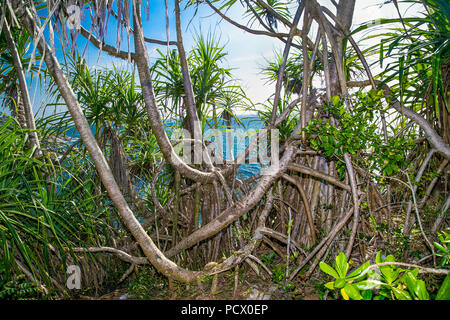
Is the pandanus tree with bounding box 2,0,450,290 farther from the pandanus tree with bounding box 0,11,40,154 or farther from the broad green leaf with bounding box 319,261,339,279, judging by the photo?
the broad green leaf with bounding box 319,261,339,279

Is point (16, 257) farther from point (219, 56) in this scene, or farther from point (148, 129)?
point (219, 56)

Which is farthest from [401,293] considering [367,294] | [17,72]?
[17,72]

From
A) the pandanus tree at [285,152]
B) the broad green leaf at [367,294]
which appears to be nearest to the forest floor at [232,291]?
the pandanus tree at [285,152]

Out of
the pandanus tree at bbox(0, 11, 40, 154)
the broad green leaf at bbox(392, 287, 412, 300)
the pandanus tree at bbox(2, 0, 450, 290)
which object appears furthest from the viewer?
the pandanus tree at bbox(0, 11, 40, 154)

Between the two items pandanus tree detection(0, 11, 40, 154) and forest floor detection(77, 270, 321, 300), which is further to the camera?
pandanus tree detection(0, 11, 40, 154)

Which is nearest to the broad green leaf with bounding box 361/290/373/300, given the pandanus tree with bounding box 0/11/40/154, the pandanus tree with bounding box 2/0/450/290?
the pandanus tree with bounding box 2/0/450/290

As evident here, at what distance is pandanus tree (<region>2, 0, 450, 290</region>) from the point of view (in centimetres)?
150

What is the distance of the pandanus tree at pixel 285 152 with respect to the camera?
1.50 m

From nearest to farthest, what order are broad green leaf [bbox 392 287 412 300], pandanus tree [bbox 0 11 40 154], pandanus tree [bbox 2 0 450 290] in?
broad green leaf [bbox 392 287 412 300]
pandanus tree [bbox 2 0 450 290]
pandanus tree [bbox 0 11 40 154]

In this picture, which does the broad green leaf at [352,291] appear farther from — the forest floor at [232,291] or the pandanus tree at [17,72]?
the pandanus tree at [17,72]

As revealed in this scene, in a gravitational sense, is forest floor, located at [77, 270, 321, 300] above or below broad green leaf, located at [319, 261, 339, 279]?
below

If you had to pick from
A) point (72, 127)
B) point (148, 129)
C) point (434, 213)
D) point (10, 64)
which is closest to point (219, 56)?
point (148, 129)

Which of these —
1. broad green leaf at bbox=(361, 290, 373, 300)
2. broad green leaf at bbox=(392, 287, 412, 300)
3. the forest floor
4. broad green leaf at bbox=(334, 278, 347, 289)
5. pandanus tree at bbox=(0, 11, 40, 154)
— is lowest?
the forest floor

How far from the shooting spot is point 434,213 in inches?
77.0
